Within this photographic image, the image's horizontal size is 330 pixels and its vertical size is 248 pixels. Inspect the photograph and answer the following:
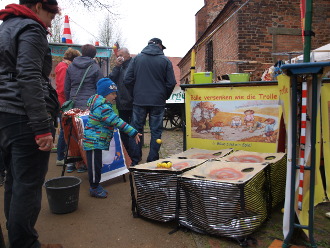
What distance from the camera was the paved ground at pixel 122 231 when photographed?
2512mm

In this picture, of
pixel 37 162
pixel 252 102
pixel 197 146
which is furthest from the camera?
pixel 197 146

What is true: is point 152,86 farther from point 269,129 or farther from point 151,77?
point 269,129

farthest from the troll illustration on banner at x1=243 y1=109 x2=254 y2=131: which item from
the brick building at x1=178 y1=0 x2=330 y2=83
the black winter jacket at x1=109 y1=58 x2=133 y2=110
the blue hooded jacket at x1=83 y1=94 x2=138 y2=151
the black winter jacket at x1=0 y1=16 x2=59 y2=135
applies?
the brick building at x1=178 y1=0 x2=330 y2=83

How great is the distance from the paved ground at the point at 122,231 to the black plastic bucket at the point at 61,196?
7 centimetres

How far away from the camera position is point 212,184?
248cm

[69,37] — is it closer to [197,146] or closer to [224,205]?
[197,146]

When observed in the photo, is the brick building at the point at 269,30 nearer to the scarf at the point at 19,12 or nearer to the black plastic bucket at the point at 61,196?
the black plastic bucket at the point at 61,196

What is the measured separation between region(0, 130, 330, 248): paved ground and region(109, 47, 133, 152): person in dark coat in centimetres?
215

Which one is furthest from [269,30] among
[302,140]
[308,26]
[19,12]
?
[19,12]

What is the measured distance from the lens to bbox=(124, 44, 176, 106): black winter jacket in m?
4.63

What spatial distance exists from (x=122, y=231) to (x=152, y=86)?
247cm

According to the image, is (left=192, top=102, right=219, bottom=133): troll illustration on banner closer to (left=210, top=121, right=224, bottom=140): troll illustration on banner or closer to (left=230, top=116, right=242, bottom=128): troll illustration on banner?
(left=210, top=121, right=224, bottom=140): troll illustration on banner

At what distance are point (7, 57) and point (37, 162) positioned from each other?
0.74 metres

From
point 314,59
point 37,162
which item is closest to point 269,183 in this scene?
point 37,162
